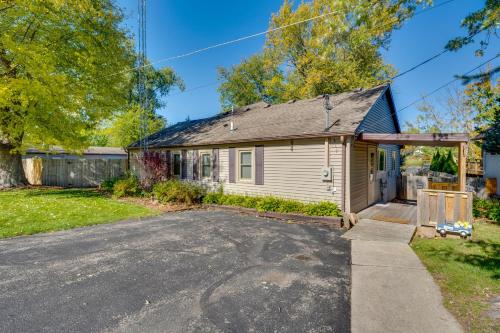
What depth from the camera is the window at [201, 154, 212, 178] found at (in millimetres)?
13688

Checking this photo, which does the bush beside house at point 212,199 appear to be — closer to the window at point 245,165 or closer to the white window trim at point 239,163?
the white window trim at point 239,163

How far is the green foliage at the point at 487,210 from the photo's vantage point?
857 cm

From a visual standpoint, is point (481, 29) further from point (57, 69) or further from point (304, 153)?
point (57, 69)

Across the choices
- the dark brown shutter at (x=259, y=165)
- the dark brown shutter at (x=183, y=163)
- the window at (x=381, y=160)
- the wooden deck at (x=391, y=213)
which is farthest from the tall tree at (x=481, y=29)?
the dark brown shutter at (x=183, y=163)

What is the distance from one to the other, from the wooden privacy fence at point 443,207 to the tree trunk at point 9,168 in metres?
20.9

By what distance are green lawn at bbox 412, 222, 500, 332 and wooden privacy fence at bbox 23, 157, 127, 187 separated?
2142cm

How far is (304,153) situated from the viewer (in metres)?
10.1

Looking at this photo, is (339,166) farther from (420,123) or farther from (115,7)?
(420,123)

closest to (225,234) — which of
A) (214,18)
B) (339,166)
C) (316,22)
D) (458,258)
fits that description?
(339,166)

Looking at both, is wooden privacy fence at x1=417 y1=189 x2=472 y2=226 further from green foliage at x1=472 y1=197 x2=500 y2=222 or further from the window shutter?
the window shutter

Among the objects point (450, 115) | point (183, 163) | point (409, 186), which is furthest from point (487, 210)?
point (450, 115)

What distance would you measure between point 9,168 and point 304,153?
17.7m

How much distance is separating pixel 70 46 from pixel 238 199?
1205 centimetres

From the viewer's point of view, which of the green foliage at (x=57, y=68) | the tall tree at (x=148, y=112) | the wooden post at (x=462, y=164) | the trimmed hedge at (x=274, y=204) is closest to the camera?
the wooden post at (x=462, y=164)
